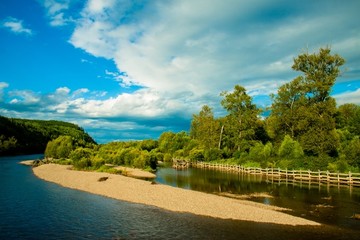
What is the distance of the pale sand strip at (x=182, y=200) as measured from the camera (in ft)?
89.4

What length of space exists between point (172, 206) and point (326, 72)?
52.8m

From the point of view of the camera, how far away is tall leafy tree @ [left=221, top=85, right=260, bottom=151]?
81.6m

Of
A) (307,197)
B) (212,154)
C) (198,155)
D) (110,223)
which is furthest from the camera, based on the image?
(198,155)

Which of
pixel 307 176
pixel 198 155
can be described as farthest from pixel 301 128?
pixel 198 155

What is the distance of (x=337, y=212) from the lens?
29.9 meters

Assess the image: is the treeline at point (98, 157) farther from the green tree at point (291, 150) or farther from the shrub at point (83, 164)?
the green tree at point (291, 150)

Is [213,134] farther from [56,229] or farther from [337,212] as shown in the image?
[56,229]

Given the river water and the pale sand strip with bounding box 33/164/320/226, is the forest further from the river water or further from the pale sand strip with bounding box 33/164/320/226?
the river water

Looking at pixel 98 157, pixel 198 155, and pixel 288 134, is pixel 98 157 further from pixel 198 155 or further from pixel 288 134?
pixel 288 134

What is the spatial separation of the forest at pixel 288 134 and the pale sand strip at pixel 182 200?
755 inches

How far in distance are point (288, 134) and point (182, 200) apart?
48.7m

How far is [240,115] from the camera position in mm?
82688

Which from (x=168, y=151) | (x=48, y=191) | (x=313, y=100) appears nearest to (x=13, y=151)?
(x=168, y=151)

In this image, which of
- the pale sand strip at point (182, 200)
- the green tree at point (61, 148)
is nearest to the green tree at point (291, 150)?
the pale sand strip at point (182, 200)
